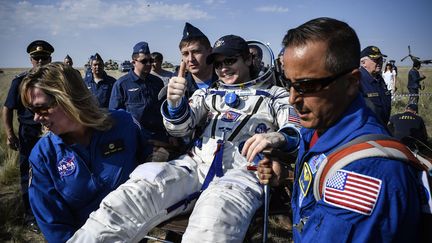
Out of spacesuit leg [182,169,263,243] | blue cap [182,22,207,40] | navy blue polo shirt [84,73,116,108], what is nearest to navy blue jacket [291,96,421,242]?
spacesuit leg [182,169,263,243]

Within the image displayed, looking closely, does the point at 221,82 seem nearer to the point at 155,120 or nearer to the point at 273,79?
the point at 273,79

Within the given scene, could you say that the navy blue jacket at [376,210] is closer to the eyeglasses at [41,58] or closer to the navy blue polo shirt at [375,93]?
the navy blue polo shirt at [375,93]

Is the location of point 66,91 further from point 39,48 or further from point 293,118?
point 39,48

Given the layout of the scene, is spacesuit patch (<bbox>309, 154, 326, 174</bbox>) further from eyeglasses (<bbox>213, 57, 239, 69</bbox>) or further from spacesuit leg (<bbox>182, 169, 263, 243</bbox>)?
eyeglasses (<bbox>213, 57, 239, 69</bbox>)

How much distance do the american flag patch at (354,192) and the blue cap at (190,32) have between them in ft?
10.3

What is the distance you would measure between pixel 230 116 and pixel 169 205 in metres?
1.00

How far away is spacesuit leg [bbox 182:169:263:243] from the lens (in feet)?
6.22

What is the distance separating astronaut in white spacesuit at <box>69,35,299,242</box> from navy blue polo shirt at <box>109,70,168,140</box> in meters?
2.34

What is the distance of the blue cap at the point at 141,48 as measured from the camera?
19.0 ft

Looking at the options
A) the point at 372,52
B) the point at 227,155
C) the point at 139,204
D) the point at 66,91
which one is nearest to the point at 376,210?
the point at 139,204

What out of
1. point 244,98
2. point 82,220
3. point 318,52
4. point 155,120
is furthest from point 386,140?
point 155,120

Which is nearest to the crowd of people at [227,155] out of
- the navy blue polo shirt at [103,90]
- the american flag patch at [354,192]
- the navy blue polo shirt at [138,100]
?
the american flag patch at [354,192]

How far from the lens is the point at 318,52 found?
136 cm

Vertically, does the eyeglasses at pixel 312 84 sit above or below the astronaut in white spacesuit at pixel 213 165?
above
